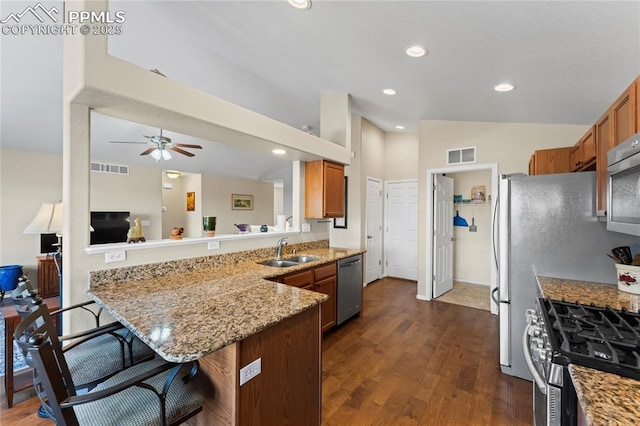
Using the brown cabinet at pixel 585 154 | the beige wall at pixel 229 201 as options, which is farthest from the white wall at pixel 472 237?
the beige wall at pixel 229 201

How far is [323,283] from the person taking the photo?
121 inches

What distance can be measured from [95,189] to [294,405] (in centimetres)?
624

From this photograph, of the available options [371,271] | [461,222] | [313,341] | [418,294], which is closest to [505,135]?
[461,222]

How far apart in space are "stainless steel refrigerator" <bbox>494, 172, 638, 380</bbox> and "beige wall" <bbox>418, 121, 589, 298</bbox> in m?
1.73

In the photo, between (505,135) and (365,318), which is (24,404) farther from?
Result: (505,135)

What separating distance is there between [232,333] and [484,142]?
4267 millimetres

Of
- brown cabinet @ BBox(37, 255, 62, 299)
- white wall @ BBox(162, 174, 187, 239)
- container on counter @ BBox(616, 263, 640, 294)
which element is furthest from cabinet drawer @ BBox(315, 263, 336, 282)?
white wall @ BBox(162, 174, 187, 239)

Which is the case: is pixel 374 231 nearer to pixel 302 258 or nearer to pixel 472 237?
pixel 472 237

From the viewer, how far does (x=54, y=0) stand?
2170 mm

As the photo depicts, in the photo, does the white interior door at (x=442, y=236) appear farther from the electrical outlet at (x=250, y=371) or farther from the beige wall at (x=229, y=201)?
the beige wall at (x=229, y=201)

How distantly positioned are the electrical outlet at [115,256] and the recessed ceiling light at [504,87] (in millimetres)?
3481

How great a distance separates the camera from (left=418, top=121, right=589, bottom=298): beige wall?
3.60 m

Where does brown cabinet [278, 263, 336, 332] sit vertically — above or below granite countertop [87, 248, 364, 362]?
below

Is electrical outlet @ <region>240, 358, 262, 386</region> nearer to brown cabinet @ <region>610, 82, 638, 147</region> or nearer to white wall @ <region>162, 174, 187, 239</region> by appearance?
brown cabinet @ <region>610, 82, 638, 147</region>
